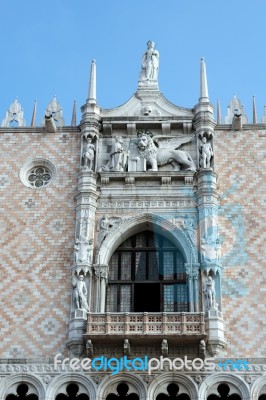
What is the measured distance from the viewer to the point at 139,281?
24.7 metres

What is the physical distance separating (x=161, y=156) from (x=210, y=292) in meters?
5.42

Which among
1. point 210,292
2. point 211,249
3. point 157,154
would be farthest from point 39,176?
point 210,292

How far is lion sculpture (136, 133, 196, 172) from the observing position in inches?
1033

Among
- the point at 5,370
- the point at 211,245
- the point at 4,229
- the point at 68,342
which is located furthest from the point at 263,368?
the point at 4,229

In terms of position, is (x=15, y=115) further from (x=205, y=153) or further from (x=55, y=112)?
(x=205, y=153)

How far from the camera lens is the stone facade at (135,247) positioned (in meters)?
22.6

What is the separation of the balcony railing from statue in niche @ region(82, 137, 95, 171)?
18.5 feet

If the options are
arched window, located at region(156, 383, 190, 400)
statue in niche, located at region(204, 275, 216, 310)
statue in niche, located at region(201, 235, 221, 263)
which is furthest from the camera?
statue in niche, located at region(201, 235, 221, 263)

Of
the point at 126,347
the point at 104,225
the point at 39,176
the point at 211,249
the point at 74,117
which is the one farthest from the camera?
the point at 74,117

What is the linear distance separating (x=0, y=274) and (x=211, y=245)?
6768mm

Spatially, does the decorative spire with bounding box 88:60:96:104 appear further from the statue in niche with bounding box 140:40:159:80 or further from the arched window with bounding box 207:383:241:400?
the arched window with bounding box 207:383:241:400

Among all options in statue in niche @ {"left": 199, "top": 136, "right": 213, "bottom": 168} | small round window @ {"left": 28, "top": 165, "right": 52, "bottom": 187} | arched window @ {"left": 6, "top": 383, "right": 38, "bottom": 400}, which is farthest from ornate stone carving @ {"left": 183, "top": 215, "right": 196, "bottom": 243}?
arched window @ {"left": 6, "top": 383, "right": 38, "bottom": 400}

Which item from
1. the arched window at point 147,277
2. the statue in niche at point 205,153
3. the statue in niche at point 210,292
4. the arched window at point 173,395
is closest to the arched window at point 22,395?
the arched window at point 147,277

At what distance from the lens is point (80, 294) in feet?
77.5
